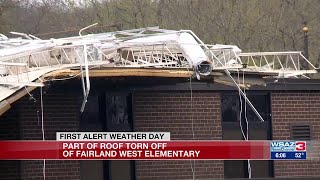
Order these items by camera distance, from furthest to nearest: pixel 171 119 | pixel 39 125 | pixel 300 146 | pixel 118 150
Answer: pixel 171 119
pixel 39 125
pixel 300 146
pixel 118 150

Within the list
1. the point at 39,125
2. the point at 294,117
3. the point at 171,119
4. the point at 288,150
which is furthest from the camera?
the point at 294,117

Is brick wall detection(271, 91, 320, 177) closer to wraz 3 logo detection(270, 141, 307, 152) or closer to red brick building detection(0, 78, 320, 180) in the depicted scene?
red brick building detection(0, 78, 320, 180)

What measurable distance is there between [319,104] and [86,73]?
8691 millimetres

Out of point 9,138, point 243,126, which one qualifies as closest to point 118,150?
point 9,138

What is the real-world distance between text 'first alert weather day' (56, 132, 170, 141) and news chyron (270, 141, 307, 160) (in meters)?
2.24

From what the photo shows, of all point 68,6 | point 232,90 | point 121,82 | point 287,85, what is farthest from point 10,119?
point 68,6

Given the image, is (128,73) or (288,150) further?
(288,150)

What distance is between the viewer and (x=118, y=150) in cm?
1488

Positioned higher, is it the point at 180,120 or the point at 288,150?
the point at 180,120

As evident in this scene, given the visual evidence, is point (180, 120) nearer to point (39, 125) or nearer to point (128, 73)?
point (39, 125)

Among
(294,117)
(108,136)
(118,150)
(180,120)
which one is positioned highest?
(294,117)

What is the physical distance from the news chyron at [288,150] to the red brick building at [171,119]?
2867 millimetres

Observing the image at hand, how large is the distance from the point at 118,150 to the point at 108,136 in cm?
46

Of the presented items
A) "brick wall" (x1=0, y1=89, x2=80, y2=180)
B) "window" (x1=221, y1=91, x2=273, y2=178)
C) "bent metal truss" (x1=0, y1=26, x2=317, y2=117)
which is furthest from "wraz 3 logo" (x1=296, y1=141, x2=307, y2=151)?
"brick wall" (x1=0, y1=89, x2=80, y2=180)
